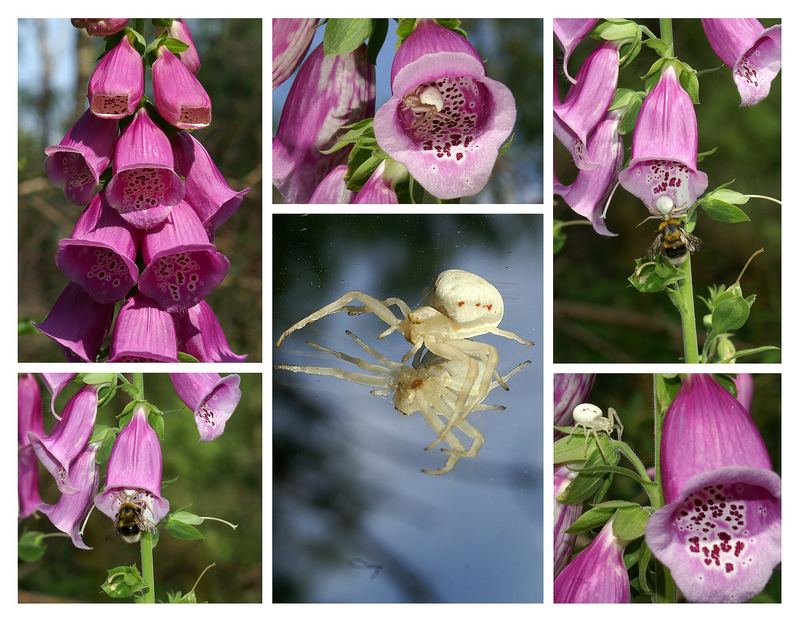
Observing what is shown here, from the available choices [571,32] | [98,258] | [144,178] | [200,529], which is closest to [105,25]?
[144,178]

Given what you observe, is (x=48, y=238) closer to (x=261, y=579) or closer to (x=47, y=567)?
(x=47, y=567)

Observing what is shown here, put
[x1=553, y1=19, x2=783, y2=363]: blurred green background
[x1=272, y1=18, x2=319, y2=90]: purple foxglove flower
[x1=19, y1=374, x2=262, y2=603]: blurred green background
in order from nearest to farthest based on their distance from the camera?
[x1=272, y1=18, x2=319, y2=90]: purple foxglove flower < [x1=19, y1=374, x2=262, y2=603]: blurred green background < [x1=553, y1=19, x2=783, y2=363]: blurred green background

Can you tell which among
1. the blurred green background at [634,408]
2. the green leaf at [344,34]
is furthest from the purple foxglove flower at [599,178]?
the green leaf at [344,34]

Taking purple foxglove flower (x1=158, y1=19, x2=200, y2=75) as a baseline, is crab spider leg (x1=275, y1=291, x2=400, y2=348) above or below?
below

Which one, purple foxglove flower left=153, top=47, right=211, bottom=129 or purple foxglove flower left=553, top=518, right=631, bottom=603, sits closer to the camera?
purple foxglove flower left=153, top=47, right=211, bottom=129

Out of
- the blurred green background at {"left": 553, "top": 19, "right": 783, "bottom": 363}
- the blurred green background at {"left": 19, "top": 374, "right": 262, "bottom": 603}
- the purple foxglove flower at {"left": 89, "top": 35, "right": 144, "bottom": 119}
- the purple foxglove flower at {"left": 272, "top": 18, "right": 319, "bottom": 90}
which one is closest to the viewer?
the purple foxglove flower at {"left": 89, "top": 35, "right": 144, "bottom": 119}

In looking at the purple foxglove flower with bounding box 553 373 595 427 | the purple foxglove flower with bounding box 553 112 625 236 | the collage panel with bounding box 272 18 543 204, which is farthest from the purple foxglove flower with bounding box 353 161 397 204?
the purple foxglove flower with bounding box 553 373 595 427

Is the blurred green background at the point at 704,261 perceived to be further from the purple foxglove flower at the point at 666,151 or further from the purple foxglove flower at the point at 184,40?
the purple foxglove flower at the point at 184,40

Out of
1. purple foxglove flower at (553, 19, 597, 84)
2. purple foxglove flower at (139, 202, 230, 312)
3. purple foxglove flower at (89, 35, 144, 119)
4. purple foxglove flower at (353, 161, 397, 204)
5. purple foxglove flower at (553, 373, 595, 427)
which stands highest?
purple foxglove flower at (553, 19, 597, 84)

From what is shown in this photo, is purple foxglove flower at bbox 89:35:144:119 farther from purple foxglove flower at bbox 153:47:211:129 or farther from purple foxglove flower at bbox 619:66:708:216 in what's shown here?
purple foxglove flower at bbox 619:66:708:216
